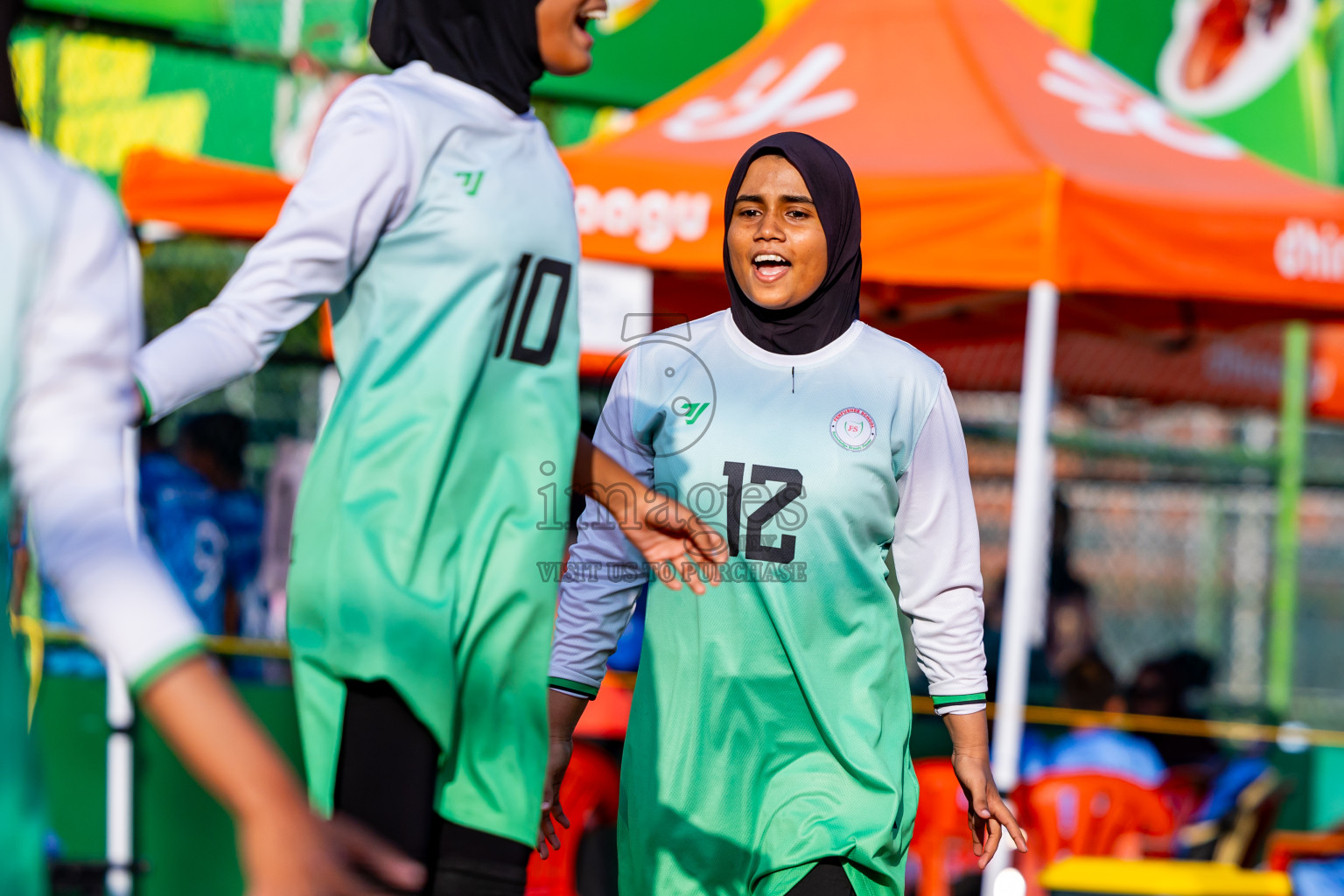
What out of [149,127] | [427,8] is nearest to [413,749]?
[427,8]

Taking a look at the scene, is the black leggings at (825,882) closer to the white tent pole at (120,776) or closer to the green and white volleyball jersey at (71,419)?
the green and white volleyball jersey at (71,419)

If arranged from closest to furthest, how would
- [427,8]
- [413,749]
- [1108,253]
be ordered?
[413,749], [427,8], [1108,253]

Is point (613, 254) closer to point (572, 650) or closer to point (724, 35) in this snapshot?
point (572, 650)

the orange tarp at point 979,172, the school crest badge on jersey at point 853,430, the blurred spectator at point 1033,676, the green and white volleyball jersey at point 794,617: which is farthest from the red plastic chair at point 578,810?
the school crest badge on jersey at point 853,430

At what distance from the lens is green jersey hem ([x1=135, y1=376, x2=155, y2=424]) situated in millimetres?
1609

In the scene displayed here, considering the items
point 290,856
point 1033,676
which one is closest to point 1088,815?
point 1033,676

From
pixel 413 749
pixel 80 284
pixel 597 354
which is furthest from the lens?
pixel 597 354

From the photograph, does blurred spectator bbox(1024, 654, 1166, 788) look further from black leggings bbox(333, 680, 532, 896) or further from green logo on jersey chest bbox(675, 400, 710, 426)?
black leggings bbox(333, 680, 532, 896)

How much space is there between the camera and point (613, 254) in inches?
193

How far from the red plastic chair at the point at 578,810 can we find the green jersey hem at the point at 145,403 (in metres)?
3.48

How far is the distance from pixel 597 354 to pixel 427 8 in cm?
359

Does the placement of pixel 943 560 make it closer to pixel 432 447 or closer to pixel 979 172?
pixel 432 447

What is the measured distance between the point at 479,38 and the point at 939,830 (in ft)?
12.4

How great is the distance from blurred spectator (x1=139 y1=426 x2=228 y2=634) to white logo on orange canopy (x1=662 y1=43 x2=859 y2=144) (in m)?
2.58
